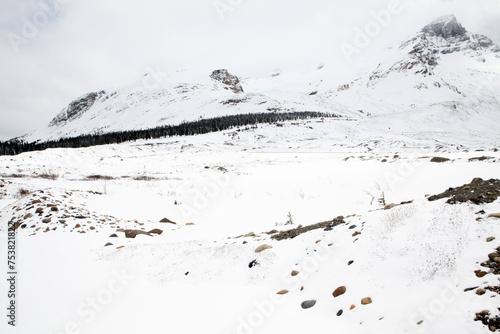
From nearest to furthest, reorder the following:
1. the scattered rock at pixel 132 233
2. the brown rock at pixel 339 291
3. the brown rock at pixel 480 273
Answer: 1. the brown rock at pixel 480 273
2. the brown rock at pixel 339 291
3. the scattered rock at pixel 132 233

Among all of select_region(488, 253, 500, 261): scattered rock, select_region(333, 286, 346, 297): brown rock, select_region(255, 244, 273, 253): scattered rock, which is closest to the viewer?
select_region(488, 253, 500, 261): scattered rock

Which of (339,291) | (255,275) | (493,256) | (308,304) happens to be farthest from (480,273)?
(255,275)

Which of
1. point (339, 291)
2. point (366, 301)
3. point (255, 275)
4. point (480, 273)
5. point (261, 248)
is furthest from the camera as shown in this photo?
point (261, 248)

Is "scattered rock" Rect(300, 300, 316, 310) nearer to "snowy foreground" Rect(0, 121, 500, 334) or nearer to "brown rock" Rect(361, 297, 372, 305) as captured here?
"snowy foreground" Rect(0, 121, 500, 334)

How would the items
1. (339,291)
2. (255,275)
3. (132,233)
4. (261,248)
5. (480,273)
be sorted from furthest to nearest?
(132,233) → (261,248) → (255,275) → (339,291) → (480,273)

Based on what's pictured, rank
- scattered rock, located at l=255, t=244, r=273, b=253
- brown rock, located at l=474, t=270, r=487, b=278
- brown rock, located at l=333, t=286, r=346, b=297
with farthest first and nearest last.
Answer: scattered rock, located at l=255, t=244, r=273, b=253 → brown rock, located at l=333, t=286, r=346, b=297 → brown rock, located at l=474, t=270, r=487, b=278

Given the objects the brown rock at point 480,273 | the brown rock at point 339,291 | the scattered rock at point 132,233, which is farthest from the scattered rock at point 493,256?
the scattered rock at point 132,233

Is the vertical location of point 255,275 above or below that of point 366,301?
below

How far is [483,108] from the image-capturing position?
416ft

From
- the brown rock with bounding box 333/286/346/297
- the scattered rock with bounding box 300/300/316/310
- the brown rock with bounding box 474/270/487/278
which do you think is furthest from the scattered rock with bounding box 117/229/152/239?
the brown rock with bounding box 474/270/487/278

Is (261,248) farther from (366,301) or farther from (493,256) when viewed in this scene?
(493,256)

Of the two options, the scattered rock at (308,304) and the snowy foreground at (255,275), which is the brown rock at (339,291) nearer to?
the snowy foreground at (255,275)

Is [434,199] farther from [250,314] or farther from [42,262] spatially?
[42,262]

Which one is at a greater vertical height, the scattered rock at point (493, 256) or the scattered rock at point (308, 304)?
the scattered rock at point (493, 256)
